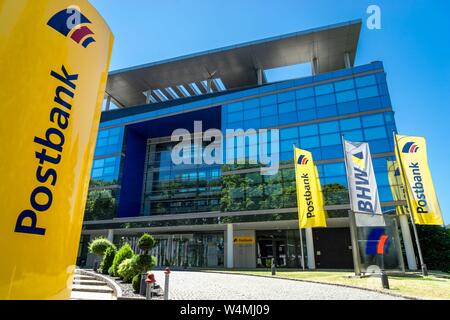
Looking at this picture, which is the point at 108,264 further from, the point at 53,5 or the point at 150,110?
the point at 150,110

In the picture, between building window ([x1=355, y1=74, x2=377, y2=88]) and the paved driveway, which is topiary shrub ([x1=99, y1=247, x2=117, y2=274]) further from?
building window ([x1=355, y1=74, x2=377, y2=88])

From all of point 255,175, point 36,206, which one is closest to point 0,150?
point 36,206

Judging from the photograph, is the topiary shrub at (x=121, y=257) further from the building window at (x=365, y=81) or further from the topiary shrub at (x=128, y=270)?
the building window at (x=365, y=81)

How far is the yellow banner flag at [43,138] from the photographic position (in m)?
1.77

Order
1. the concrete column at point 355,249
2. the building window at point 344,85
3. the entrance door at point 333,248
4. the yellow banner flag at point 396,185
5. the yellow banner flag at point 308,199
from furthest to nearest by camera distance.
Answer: the building window at point 344,85
the entrance door at point 333,248
the yellow banner flag at point 396,185
the yellow banner flag at point 308,199
the concrete column at point 355,249

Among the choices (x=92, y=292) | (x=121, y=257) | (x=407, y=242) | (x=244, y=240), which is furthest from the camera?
(x=244, y=240)

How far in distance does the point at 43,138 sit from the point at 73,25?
1000 mm

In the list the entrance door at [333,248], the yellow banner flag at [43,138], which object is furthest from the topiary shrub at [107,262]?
the entrance door at [333,248]

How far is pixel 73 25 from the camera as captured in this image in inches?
92.1

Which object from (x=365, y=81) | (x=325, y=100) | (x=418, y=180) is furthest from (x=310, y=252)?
(x=365, y=81)

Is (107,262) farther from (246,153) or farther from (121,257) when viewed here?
(246,153)

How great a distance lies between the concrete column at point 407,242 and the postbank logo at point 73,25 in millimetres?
24722

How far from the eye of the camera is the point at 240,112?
30.0m
